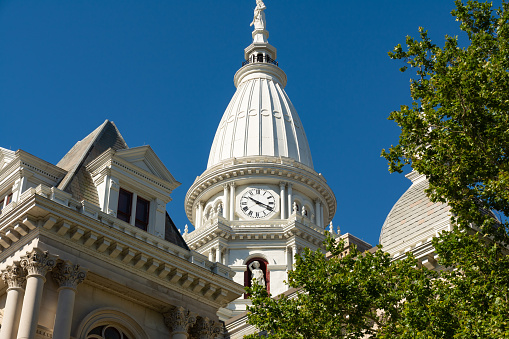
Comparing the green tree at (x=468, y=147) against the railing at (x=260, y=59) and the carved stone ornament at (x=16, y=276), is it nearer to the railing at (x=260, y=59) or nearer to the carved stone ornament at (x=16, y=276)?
the carved stone ornament at (x=16, y=276)

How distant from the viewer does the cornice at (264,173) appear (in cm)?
6631

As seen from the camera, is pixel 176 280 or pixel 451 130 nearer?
pixel 451 130

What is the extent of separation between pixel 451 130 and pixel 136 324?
46.3ft

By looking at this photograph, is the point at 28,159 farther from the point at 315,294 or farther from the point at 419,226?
the point at 419,226

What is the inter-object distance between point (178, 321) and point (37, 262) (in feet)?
21.3

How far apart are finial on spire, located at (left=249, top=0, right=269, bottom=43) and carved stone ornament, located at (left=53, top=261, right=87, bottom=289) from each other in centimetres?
5769

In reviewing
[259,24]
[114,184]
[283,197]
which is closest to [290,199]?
[283,197]

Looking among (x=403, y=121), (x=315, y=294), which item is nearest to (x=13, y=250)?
(x=315, y=294)

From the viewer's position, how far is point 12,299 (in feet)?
93.8

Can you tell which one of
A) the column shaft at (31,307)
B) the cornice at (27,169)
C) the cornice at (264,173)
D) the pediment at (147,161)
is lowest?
the column shaft at (31,307)

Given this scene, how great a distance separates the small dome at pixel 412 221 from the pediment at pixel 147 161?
1023 centimetres

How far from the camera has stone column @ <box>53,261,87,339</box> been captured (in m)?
28.0

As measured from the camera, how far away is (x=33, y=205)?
2895cm

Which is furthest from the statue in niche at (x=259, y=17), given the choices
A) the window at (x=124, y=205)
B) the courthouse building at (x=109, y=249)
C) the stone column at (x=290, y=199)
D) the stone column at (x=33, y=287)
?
the stone column at (x=33, y=287)
